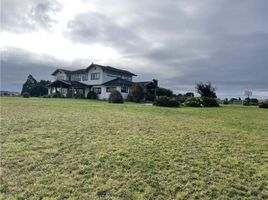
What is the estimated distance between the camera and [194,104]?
30438 mm

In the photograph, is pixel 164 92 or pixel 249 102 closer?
pixel 249 102

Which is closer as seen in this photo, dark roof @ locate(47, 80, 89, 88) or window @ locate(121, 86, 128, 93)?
window @ locate(121, 86, 128, 93)

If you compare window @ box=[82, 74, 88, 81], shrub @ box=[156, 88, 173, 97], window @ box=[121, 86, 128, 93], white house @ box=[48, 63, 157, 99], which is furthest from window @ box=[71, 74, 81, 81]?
shrub @ box=[156, 88, 173, 97]

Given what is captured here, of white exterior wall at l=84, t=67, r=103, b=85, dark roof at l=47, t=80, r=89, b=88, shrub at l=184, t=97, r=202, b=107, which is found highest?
white exterior wall at l=84, t=67, r=103, b=85

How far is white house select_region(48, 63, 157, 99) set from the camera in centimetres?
4885

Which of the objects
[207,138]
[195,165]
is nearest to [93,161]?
[195,165]

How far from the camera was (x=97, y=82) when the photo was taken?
51.6m

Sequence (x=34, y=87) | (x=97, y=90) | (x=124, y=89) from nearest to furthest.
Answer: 1. (x=124, y=89)
2. (x=97, y=90)
3. (x=34, y=87)

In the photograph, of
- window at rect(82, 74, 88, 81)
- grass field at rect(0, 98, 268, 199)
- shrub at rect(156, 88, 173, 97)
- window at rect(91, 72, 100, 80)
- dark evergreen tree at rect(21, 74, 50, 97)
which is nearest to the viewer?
grass field at rect(0, 98, 268, 199)

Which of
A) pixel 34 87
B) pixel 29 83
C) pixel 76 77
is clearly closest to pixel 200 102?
pixel 76 77

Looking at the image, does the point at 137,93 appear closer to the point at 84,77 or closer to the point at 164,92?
the point at 164,92

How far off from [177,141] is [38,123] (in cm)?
605

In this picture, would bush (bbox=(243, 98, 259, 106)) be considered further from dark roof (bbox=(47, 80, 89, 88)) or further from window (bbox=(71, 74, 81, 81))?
window (bbox=(71, 74, 81, 81))

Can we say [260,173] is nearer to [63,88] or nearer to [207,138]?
[207,138]
